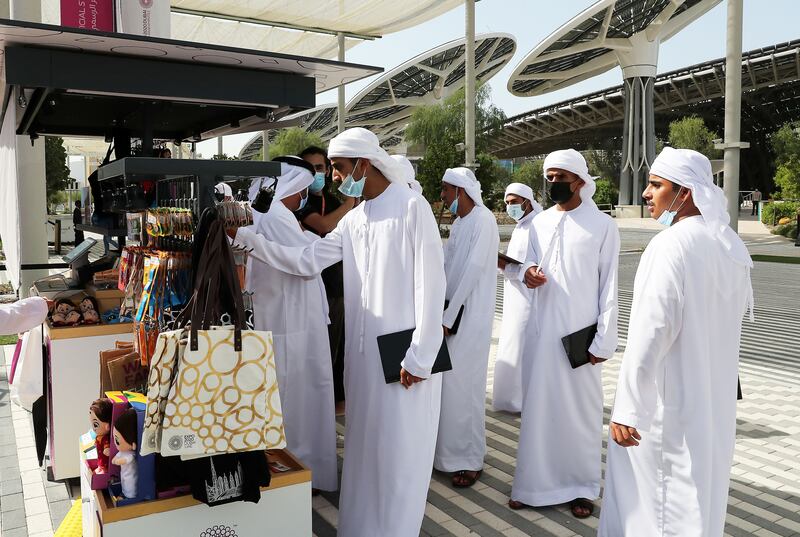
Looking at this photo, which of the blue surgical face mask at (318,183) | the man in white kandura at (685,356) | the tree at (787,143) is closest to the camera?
the man in white kandura at (685,356)

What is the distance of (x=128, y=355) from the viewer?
302 cm

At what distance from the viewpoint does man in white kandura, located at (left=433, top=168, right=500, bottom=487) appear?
4.32 metres

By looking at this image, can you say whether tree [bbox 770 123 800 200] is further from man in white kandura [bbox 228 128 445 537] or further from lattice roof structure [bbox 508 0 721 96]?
man in white kandura [bbox 228 128 445 537]

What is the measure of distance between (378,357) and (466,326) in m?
1.38

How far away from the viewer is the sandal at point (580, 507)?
3.75 meters

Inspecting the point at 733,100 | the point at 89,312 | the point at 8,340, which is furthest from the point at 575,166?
the point at 8,340

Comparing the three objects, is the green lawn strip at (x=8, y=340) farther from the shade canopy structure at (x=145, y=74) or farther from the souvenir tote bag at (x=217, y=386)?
the souvenir tote bag at (x=217, y=386)

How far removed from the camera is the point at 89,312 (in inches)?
156

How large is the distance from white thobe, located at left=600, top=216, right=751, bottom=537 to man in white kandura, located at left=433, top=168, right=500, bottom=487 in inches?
58.9

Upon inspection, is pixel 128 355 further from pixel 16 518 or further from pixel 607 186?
pixel 607 186

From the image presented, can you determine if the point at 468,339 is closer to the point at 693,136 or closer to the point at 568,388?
the point at 568,388

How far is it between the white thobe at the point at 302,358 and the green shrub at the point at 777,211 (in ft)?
105

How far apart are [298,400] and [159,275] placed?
5.50 feet

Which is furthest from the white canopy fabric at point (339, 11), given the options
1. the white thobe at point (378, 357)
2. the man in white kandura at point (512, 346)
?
the white thobe at point (378, 357)
